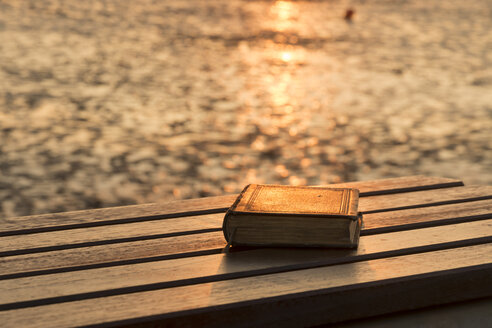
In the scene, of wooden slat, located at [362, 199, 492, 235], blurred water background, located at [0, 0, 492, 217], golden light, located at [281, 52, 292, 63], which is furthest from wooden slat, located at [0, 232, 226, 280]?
golden light, located at [281, 52, 292, 63]

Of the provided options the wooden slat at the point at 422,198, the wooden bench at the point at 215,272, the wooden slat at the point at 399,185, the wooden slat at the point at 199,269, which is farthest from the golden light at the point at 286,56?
the wooden slat at the point at 199,269

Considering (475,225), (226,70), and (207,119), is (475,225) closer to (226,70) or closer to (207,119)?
(207,119)

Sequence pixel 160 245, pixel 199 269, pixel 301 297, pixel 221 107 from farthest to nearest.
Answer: pixel 221 107, pixel 160 245, pixel 199 269, pixel 301 297

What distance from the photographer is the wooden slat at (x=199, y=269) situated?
4.15 ft

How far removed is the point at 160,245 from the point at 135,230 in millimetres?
143

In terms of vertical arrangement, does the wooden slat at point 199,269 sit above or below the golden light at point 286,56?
above

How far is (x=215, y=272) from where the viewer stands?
1.34 m

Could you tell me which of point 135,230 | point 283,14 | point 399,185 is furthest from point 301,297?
point 283,14

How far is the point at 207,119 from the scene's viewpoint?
18.1 feet

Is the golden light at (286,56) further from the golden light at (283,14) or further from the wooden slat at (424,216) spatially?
the wooden slat at (424,216)

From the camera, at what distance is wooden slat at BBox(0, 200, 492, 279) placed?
4.61ft

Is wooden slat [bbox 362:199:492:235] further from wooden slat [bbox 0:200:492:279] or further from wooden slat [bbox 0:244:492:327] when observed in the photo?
wooden slat [bbox 0:244:492:327]

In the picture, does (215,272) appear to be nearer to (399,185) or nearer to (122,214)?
(122,214)

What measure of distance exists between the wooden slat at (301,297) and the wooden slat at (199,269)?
0.08 ft
